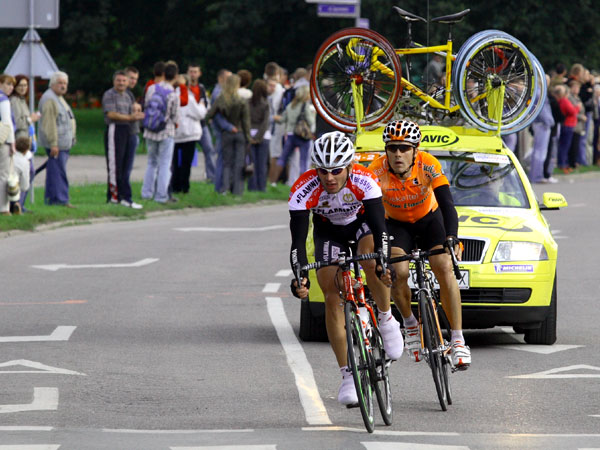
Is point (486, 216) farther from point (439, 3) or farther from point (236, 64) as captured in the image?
point (236, 64)

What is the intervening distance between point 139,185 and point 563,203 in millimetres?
16576

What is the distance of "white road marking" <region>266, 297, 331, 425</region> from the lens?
9383mm

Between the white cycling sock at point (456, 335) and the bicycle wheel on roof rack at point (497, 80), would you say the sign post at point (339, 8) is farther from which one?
the white cycling sock at point (456, 335)

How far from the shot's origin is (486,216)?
1294cm

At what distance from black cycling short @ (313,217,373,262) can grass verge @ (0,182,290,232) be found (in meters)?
12.4

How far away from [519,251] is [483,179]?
1183mm

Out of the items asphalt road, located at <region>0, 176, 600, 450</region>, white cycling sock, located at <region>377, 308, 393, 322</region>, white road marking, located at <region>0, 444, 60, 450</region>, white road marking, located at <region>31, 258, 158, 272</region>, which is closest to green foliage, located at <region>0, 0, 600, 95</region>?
white road marking, located at <region>31, 258, 158, 272</region>

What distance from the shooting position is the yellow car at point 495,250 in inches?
483

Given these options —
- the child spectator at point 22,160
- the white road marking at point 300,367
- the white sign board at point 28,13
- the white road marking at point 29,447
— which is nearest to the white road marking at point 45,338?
the white road marking at point 300,367

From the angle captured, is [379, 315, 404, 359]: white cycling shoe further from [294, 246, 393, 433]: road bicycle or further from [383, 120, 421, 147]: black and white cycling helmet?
[383, 120, 421, 147]: black and white cycling helmet

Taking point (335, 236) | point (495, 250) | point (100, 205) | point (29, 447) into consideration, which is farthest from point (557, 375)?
point (100, 205)

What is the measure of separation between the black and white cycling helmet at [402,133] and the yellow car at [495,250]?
198 cm

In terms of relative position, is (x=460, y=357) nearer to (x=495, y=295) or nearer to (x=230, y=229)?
(x=495, y=295)

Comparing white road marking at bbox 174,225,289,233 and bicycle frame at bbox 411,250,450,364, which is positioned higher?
bicycle frame at bbox 411,250,450,364
